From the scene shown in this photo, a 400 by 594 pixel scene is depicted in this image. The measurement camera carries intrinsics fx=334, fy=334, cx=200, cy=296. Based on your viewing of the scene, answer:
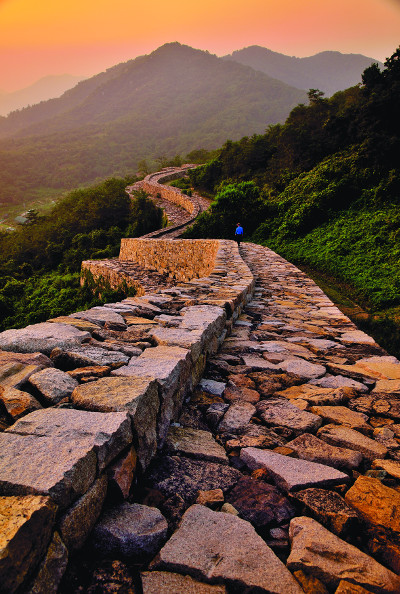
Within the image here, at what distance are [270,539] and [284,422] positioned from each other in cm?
84

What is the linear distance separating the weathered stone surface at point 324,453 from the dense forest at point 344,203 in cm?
525

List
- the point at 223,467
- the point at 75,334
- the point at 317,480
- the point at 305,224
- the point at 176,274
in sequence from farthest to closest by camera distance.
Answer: the point at 305,224 < the point at 176,274 < the point at 75,334 < the point at 223,467 < the point at 317,480

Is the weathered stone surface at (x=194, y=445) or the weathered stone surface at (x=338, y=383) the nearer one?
the weathered stone surface at (x=194, y=445)

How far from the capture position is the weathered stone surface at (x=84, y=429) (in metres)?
1.26

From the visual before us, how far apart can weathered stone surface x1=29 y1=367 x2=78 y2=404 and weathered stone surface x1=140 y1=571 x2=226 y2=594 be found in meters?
0.83

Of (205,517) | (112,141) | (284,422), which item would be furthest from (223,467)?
(112,141)

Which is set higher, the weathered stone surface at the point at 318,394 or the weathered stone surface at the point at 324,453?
the weathered stone surface at the point at 324,453

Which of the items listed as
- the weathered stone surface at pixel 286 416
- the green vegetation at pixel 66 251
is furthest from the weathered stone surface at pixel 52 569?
the green vegetation at pixel 66 251

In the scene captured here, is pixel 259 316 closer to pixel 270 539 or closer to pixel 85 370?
pixel 85 370

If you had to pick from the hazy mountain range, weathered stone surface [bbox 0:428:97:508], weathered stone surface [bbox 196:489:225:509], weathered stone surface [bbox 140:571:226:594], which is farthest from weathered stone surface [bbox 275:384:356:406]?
the hazy mountain range

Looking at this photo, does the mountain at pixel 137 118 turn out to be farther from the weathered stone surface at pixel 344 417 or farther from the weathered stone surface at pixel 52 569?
the weathered stone surface at pixel 52 569

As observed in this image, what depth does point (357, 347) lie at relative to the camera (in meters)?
3.50

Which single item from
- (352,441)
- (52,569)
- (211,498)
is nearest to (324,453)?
(352,441)

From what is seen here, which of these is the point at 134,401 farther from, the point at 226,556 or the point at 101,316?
the point at 101,316
